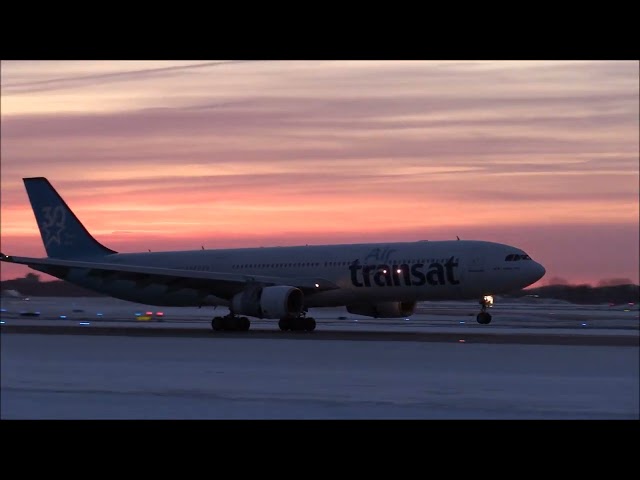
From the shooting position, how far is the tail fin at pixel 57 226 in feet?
181

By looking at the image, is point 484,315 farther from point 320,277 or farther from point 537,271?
point 320,277

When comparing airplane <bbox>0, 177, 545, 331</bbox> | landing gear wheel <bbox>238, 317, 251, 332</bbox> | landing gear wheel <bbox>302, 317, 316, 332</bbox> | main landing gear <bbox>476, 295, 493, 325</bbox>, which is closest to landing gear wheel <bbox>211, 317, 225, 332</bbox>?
airplane <bbox>0, 177, 545, 331</bbox>

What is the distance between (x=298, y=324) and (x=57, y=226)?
18.7 meters

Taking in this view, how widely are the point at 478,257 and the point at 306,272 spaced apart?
25.2 feet

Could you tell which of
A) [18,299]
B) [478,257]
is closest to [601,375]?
[478,257]

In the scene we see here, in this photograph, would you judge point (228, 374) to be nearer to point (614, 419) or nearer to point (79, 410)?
point (79, 410)

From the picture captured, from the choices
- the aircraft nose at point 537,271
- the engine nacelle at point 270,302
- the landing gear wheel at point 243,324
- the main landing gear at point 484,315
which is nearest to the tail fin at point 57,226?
the landing gear wheel at point 243,324

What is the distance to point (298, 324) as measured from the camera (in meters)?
42.6

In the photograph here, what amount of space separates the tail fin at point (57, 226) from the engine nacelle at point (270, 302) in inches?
561

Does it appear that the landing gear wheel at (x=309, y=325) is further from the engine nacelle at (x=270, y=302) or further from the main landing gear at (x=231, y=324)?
the main landing gear at (x=231, y=324)

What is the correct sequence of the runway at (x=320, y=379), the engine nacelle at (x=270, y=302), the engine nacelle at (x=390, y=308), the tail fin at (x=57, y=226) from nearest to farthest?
the runway at (x=320, y=379) < the engine nacelle at (x=270, y=302) < the engine nacelle at (x=390, y=308) < the tail fin at (x=57, y=226)

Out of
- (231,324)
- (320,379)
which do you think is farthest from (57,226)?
(320,379)

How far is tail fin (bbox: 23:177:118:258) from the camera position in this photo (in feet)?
181

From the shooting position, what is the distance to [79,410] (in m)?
16.1
